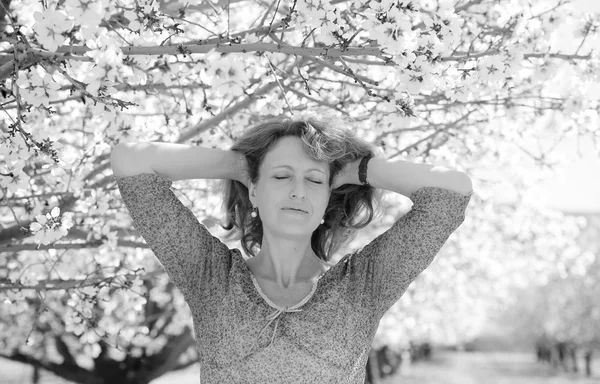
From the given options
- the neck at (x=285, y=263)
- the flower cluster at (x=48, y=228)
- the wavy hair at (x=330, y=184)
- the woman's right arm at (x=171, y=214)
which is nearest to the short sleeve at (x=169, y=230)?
the woman's right arm at (x=171, y=214)

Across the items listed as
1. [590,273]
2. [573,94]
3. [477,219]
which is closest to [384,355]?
[590,273]

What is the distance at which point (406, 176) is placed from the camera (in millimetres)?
2389

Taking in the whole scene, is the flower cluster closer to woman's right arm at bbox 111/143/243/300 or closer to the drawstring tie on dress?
woman's right arm at bbox 111/143/243/300

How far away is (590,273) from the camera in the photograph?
2333cm

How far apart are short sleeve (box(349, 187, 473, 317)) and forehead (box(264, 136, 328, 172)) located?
0.95ft

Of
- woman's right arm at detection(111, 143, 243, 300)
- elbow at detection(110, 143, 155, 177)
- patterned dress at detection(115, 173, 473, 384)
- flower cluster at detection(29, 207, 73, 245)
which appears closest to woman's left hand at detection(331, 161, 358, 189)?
patterned dress at detection(115, 173, 473, 384)

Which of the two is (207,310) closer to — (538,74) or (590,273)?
(538,74)

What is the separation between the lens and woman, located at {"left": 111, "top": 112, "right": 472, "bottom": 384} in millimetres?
2250

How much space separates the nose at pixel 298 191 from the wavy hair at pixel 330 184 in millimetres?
95

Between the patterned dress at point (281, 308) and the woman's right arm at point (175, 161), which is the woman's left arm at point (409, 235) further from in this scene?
the woman's right arm at point (175, 161)

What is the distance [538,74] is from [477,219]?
15.9 ft

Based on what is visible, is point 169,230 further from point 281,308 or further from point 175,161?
point 281,308

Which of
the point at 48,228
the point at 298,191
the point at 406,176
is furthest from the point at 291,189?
the point at 48,228

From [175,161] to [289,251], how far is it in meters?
0.43
